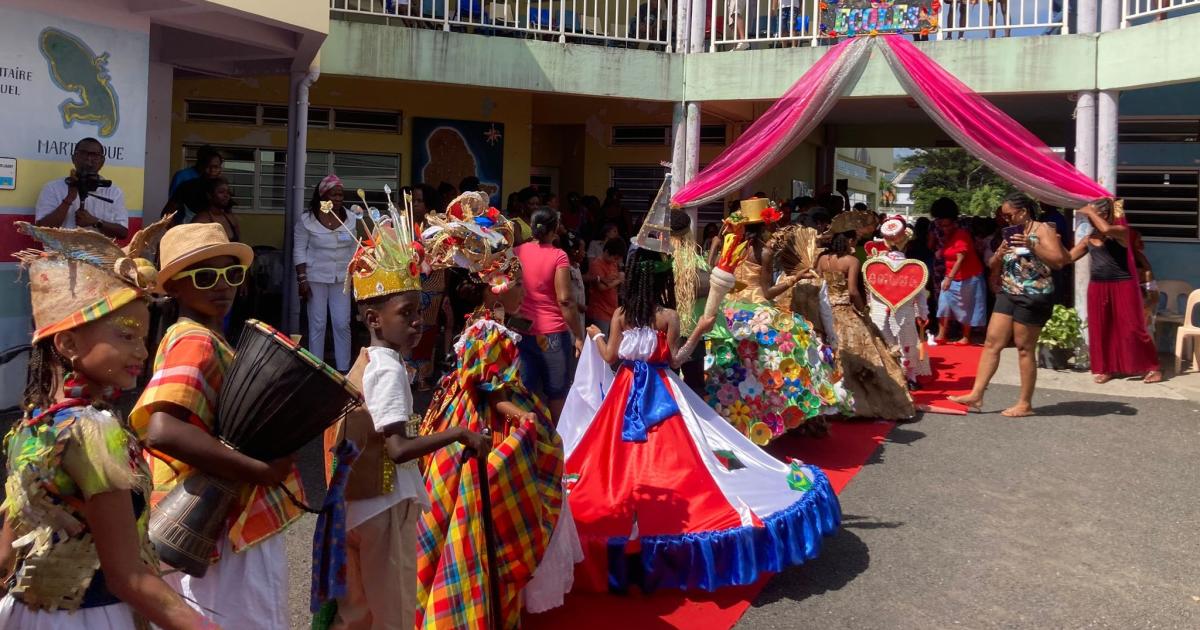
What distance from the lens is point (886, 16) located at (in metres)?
11.5

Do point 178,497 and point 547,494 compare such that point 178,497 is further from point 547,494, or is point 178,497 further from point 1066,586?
point 1066,586

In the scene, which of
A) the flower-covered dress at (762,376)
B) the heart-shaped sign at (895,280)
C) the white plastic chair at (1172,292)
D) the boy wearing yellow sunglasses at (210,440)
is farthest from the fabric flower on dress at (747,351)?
the white plastic chair at (1172,292)

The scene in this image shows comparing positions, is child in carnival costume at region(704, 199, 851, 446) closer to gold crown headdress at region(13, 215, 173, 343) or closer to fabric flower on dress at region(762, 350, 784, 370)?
fabric flower on dress at region(762, 350, 784, 370)

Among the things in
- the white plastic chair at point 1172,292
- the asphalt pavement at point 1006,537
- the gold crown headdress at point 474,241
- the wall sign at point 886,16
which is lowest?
the asphalt pavement at point 1006,537

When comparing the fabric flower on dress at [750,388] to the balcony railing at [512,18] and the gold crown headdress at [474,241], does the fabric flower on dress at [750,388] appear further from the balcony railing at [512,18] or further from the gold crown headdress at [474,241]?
the balcony railing at [512,18]

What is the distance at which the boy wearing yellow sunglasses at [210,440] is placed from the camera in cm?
259

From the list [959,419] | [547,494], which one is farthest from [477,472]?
[959,419]

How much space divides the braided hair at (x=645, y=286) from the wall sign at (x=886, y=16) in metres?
6.94

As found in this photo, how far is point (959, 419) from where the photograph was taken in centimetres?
878

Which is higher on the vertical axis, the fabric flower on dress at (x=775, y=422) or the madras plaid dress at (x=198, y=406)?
the madras plaid dress at (x=198, y=406)

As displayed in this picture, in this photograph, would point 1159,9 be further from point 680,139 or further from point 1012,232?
point 680,139

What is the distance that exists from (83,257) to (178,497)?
700 millimetres

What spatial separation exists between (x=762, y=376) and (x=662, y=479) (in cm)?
202

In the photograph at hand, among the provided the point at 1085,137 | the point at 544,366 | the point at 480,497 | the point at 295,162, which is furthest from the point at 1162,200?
the point at 480,497
